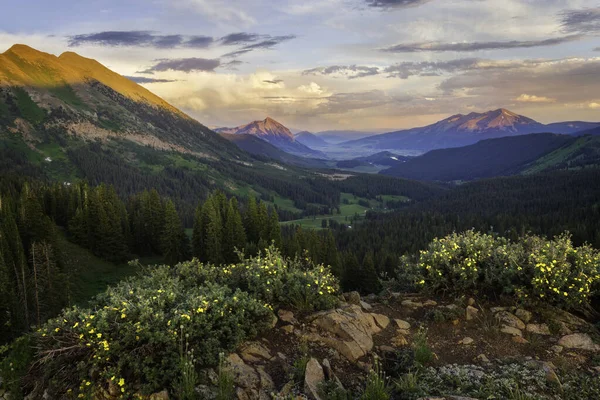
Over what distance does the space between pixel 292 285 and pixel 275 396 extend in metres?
5.08

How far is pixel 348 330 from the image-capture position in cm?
1235

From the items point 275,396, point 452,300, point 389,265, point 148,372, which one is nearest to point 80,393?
point 148,372

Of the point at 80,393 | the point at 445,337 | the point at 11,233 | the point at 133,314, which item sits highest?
the point at 133,314

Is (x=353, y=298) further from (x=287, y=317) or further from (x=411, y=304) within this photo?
(x=287, y=317)

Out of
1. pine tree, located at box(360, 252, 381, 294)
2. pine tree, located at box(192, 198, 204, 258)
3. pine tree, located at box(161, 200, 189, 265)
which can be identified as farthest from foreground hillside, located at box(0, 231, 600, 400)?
pine tree, located at box(161, 200, 189, 265)

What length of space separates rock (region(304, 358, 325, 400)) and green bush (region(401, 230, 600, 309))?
22.6 ft

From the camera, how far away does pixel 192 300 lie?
36.1 ft

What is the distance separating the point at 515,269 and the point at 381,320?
630 cm

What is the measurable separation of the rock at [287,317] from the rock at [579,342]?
30.8 ft

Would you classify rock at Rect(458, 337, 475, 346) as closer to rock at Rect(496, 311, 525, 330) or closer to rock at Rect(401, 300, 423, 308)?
rock at Rect(496, 311, 525, 330)

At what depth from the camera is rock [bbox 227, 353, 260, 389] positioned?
950 cm

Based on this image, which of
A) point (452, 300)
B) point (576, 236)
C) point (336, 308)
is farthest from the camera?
point (576, 236)

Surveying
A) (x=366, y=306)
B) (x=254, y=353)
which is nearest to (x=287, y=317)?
(x=254, y=353)

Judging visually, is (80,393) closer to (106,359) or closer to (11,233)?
(106,359)
